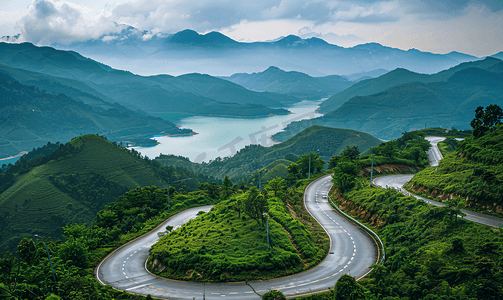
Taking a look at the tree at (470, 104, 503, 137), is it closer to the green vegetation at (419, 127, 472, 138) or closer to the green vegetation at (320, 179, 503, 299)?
the green vegetation at (320, 179, 503, 299)

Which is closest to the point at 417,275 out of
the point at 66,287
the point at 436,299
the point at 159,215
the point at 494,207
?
the point at 436,299

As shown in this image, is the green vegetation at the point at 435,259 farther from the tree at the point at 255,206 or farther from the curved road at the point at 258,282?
the tree at the point at 255,206

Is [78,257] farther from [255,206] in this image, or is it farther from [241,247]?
[255,206]

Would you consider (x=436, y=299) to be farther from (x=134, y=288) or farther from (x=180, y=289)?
(x=134, y=288)

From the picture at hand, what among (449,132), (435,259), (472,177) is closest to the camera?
(435,259)

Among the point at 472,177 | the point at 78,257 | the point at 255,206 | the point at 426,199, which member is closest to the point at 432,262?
the point at 472,177

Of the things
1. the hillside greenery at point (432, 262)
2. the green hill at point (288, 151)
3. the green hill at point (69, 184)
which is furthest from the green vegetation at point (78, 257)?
the green hill at point (288, 151)
